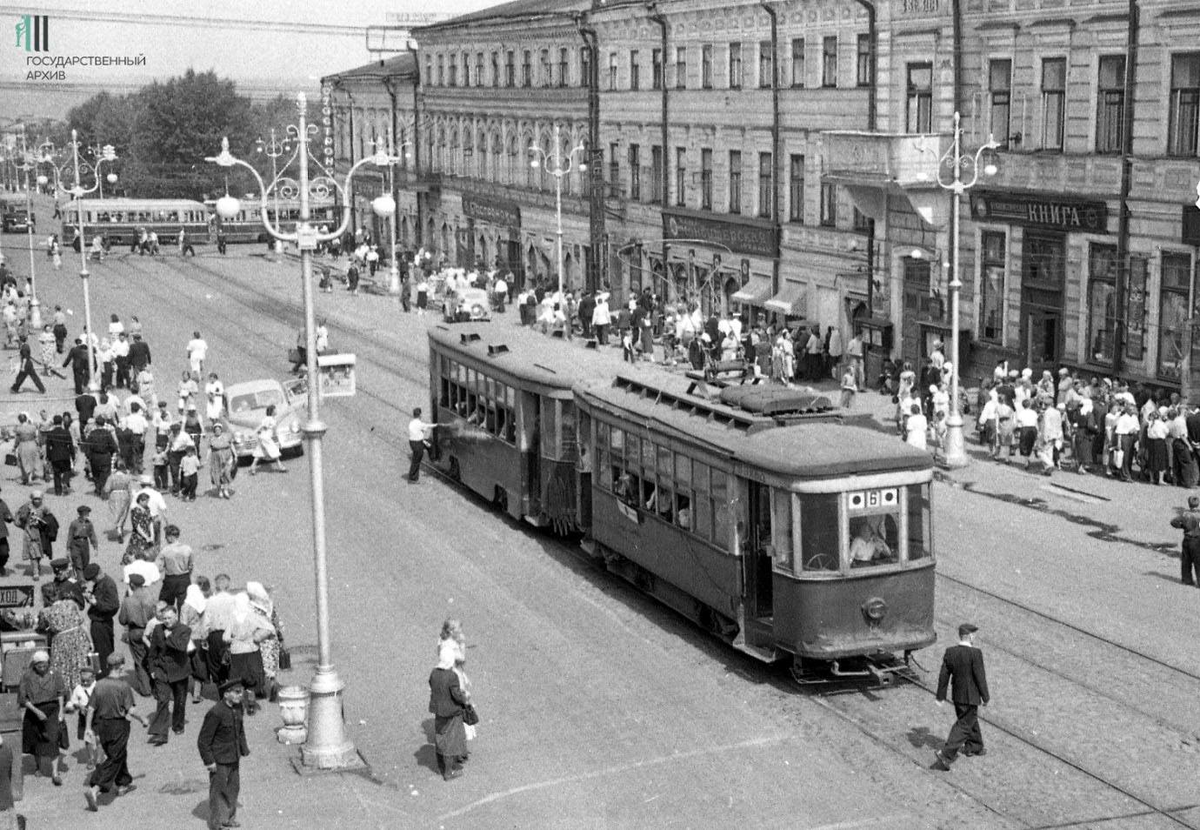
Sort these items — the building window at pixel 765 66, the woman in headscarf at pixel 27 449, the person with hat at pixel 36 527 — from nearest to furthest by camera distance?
the person with hat at pixel 36 527
the woman in headscarf at pixel 27 449
the building window at pixel 765 66

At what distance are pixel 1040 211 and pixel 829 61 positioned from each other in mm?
11208

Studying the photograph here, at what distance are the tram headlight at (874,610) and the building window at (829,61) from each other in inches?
1223

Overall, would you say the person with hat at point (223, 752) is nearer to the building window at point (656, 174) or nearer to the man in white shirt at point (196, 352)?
the man in white shirt at point (196, 352)

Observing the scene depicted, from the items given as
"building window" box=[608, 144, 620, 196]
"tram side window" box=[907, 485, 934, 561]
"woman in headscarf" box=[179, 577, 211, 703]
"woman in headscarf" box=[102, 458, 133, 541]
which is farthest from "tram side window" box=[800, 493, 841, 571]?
"building window" box=[608, 144, 620, 196]

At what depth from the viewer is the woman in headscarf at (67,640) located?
2039cm

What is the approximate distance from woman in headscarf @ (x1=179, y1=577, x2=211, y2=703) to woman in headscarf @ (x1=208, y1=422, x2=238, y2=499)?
39.4ft

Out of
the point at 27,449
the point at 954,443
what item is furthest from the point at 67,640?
the point at 954,443

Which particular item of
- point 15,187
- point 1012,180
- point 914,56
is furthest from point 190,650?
point 15,187

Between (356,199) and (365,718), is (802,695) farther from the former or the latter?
(356,199)

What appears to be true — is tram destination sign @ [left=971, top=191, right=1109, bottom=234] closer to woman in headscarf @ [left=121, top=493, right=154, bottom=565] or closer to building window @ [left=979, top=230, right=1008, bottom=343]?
building window @ [left=979, top=230, right=1008, bottom=343]

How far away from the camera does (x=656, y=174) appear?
62281 mm

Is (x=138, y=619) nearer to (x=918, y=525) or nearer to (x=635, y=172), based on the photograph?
(x=918, y=525)

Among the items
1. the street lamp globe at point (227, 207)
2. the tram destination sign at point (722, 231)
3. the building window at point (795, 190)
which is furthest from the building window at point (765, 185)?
the street lamp globe at point (227, 207)

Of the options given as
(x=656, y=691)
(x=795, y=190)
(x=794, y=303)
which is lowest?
(x=656, y=691)
